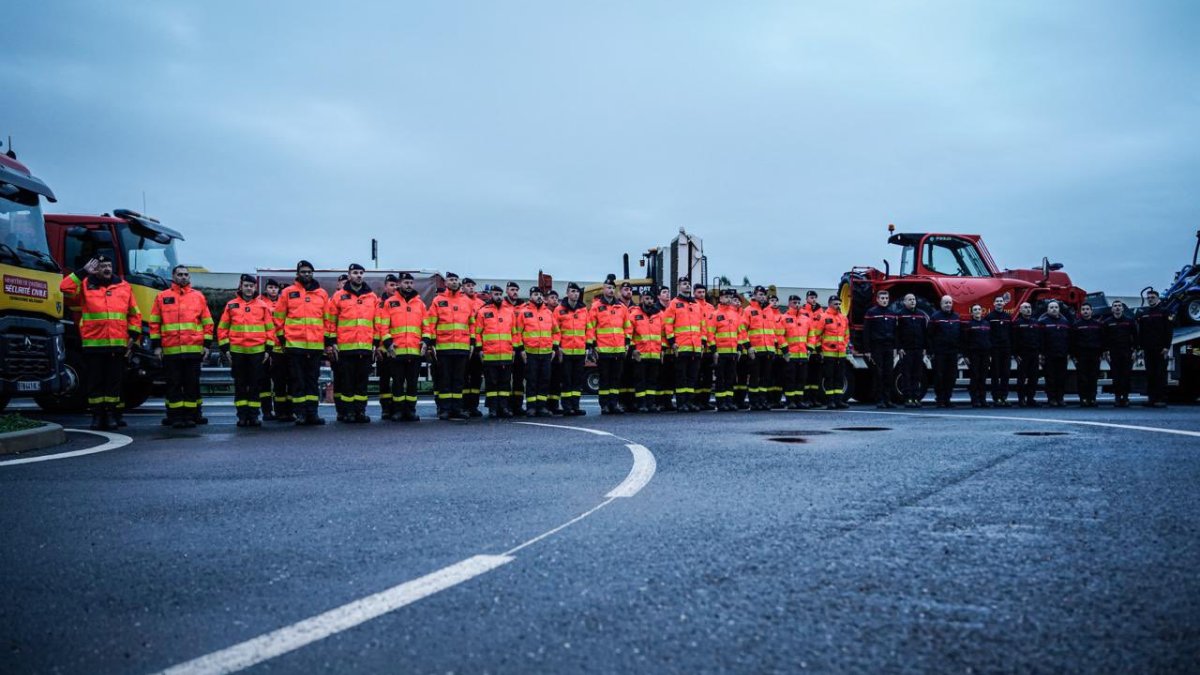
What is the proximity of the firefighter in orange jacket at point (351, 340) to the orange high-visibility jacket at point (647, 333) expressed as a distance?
4351 mm

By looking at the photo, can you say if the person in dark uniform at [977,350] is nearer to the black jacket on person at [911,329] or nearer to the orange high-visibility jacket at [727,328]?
the black jacket on person at [911,329]

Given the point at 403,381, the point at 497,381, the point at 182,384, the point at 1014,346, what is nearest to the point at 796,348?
the point at 1014,346

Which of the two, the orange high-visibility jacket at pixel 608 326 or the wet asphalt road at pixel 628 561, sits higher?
the orange high-visibility jacket at pixel 608 326

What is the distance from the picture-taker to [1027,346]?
16875 mm

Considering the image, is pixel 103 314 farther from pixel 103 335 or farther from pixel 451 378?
pixel 451 378

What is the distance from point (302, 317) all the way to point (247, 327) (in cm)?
71

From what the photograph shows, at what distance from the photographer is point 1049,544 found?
396 centimetres

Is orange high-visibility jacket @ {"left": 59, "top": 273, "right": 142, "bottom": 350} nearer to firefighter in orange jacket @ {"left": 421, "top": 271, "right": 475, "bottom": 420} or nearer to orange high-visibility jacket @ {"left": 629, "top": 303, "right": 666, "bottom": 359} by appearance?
firefighter in orange jacket @ {"left": 421, "top": 271, "right": 475, "bottom": 420}

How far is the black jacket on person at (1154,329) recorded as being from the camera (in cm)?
Result: 1655

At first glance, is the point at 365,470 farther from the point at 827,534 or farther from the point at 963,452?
the point at 963,452

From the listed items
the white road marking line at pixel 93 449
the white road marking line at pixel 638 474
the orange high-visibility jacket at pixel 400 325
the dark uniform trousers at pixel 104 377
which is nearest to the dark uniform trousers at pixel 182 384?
the dark uniform trousers at pixel 104 377

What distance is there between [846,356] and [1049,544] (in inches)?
556

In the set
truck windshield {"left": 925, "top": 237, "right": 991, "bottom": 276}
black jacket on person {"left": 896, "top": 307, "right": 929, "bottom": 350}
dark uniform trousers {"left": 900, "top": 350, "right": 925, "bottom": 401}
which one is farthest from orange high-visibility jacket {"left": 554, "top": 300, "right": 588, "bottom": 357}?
truck windshield {"left": 925, "top": 237, "right": 991, "bottom": 276}

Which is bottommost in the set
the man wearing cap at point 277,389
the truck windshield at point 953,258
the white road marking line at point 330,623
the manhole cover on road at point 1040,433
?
the white road marking line at point 330,623
